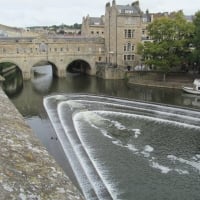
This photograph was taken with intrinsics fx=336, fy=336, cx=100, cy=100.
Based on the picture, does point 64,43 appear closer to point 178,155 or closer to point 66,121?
point 66,121

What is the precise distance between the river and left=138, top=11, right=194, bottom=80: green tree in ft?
25.4

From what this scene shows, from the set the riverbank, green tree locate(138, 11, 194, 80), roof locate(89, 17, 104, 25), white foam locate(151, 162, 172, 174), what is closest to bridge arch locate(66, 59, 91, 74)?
the riverbank

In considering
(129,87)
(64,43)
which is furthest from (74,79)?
(129,87)

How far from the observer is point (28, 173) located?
13031 millimetres

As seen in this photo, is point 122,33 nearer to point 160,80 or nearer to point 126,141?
point 160,80

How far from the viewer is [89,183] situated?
759 inches

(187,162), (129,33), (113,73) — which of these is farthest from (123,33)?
(187,162)

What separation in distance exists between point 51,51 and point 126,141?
40.1 metres

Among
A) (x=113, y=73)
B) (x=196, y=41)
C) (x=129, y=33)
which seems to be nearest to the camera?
(x=196, y=41)

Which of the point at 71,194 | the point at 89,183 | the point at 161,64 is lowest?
the point at 89,183

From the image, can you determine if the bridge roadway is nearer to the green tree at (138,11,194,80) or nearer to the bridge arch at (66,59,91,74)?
the bridge arch at (66,59,91,74)

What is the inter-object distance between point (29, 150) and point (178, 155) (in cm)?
1235

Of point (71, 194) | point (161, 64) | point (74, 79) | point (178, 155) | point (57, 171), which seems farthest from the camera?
point (74, 79)

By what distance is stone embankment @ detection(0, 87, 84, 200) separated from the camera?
1141cm
